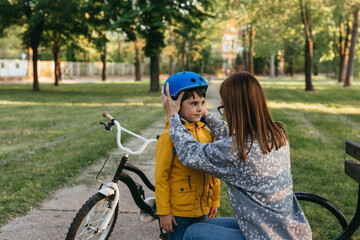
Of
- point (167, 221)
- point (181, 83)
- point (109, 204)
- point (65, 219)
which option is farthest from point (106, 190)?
point (65, 219)

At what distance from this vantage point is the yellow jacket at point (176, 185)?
8.02ft

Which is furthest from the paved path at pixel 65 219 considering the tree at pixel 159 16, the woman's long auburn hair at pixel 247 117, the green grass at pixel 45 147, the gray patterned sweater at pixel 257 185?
the tree at pixel 159 16

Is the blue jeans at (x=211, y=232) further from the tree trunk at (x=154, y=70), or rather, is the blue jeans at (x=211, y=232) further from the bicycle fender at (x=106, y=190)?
the tree trunk at (x=154, y=70)

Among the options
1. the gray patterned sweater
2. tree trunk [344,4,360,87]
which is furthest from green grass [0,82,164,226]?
tree trunk [344,4,360,87]

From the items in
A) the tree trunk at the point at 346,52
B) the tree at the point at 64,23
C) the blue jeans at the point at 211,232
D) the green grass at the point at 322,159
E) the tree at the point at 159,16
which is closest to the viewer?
the blue jeans at the point at 211,232

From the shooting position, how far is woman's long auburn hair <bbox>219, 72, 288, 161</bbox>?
82.0 inches

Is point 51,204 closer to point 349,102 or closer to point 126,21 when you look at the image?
point 126,21

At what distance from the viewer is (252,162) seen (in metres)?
2.09

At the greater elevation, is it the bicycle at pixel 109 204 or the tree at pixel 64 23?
the tree at pixel 64 23

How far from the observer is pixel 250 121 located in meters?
2.10

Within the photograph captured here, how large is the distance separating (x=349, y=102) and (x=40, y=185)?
15.1 meters

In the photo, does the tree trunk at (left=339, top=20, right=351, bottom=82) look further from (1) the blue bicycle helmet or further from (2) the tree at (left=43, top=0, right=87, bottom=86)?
(1) the blue bicycle helmet

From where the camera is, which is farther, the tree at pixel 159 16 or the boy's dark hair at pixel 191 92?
the tree at pixel 159 16

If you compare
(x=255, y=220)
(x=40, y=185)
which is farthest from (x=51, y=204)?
(x=255, y=220)
